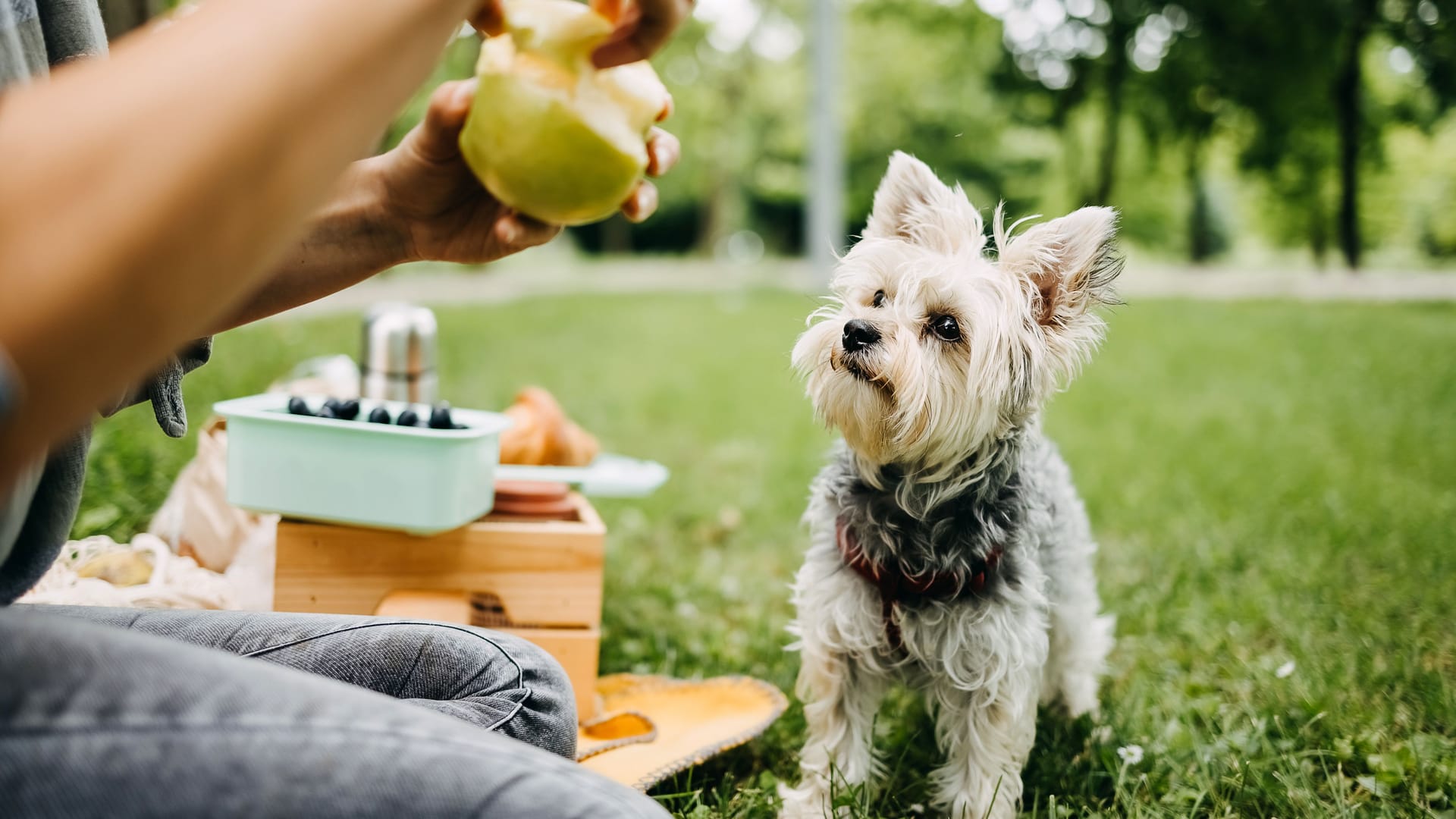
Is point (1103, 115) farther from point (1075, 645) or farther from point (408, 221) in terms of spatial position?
point (408, 221)

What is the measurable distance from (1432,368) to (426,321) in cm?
868

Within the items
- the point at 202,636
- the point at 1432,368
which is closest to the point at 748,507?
the point at 202,636

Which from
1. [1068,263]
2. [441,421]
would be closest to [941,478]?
[1068,263]

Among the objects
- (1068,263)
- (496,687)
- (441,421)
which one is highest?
(1068,263)

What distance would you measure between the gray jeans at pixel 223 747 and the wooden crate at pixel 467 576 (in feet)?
4.45

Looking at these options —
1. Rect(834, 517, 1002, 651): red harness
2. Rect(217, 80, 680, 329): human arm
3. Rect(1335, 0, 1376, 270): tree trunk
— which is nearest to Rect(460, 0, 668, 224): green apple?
Rect(217, 80, 680, 329): human arm

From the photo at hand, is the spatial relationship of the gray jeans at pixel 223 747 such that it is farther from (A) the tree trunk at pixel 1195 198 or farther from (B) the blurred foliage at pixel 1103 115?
(A) the tree trunk at pixel 1195 198

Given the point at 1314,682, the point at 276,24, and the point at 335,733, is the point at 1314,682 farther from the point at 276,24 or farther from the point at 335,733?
the point at 276,24

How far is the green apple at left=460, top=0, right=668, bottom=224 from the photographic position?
5.16 ft

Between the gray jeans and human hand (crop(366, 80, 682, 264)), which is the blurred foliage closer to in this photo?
human hand (crop(366, 80, 682, 264))

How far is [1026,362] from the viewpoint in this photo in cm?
216

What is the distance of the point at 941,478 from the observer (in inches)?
86.1

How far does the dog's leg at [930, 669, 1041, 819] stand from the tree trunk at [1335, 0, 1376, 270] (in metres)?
19.3

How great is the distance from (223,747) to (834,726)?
1.58 metres
